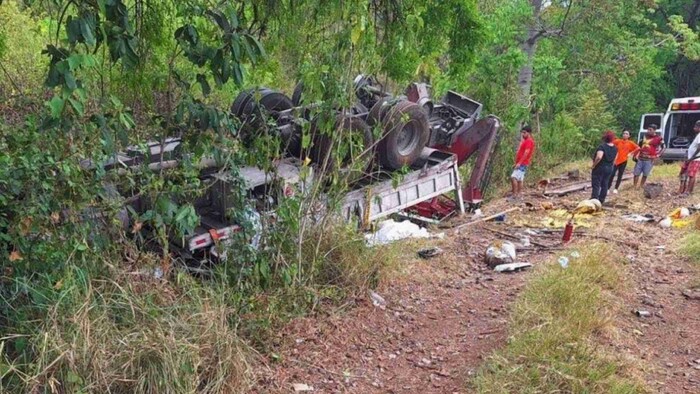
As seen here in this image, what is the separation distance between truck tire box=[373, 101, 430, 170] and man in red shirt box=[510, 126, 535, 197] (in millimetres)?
3312

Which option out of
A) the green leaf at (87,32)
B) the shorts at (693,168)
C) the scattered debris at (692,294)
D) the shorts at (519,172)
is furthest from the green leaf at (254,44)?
the shorts at (693,168)

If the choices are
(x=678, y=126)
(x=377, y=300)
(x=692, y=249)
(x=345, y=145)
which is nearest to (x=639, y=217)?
Result: (x=692, y=249)

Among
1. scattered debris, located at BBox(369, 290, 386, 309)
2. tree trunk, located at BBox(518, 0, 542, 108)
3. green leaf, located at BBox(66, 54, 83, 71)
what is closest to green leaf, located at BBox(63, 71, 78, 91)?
green leaf, located at BBox(66, 54, 83, 71)

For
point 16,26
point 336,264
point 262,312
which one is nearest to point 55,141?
point 262,312

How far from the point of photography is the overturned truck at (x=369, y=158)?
15.4 ft

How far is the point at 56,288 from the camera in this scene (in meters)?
3.02

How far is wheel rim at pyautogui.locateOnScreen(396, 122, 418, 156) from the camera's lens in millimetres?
6922

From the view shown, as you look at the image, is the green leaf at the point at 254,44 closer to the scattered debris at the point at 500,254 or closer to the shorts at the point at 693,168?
the scattered debris at the point at 500,254

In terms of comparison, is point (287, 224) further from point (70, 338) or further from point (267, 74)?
point (70, 338)

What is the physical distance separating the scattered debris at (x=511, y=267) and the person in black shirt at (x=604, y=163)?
144 inches

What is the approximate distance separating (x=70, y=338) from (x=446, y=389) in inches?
85.7

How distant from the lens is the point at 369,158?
5352 mm

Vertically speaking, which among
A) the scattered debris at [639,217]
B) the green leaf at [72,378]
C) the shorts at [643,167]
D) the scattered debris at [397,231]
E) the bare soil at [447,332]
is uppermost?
the green leaf at [72,378]

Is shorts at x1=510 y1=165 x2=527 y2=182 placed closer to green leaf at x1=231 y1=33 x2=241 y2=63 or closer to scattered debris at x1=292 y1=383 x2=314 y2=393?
scattered debris at x1=292 y1=383 x2=314 y2=393
